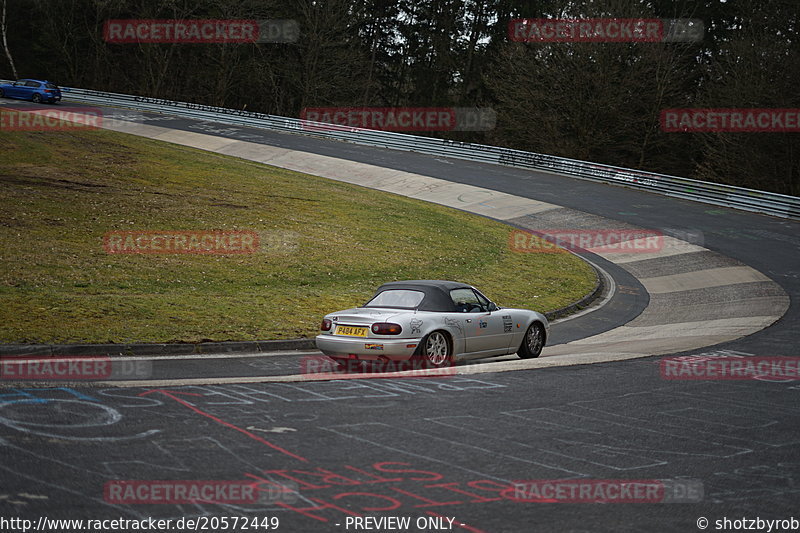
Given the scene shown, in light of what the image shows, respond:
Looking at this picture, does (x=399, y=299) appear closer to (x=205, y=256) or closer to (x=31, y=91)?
(x=205, y=256)

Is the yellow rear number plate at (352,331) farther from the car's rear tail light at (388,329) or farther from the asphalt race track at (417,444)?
the asphalt race track at (417,444)

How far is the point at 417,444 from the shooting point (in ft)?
23.5

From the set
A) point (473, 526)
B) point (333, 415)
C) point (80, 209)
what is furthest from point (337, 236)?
point (473, 526)

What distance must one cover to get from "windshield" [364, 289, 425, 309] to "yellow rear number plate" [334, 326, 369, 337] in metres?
1.02

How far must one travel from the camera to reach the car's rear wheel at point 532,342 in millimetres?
13133

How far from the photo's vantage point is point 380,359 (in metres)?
11.0

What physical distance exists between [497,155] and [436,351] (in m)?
33.4

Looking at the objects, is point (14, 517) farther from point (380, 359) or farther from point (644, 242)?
point (644, 242)

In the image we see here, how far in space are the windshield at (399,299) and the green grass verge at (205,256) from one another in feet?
6.54

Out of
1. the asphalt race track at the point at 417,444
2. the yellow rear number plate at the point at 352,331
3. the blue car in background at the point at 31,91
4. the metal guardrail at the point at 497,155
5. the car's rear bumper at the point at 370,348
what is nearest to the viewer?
the asphalt race track at the point at 417,444

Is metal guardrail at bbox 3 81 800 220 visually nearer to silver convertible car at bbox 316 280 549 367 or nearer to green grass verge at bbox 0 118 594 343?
green grass verge at bbox 0 118 594 343

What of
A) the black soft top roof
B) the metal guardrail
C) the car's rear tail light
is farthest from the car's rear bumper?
the metal guardrail

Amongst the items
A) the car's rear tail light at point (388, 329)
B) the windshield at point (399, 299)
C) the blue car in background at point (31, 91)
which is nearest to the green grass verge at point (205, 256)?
A: the windshield at point (399, 299)

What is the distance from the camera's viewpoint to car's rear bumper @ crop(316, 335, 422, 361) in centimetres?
1080
